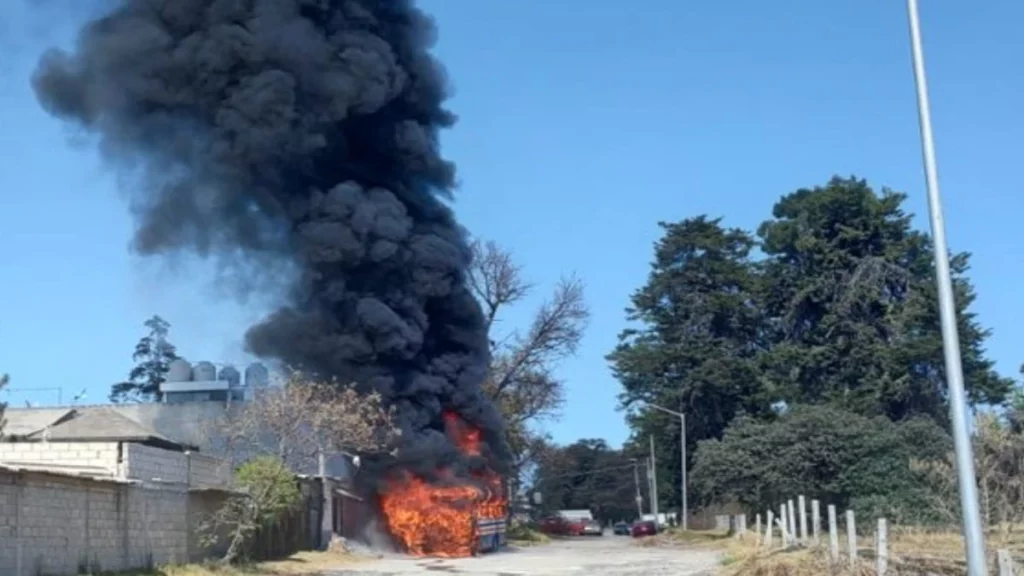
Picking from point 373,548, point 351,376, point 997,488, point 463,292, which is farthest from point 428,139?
point 997,488

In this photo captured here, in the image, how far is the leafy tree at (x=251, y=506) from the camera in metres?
34.4

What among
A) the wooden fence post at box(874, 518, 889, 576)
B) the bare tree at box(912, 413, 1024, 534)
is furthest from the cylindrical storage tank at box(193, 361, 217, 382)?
the wooden fence post at box(874, 518, 889, 576)

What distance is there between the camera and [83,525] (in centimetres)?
2617

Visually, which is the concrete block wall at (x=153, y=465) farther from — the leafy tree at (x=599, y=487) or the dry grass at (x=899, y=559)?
the leafy tree at (x=599, y=487)

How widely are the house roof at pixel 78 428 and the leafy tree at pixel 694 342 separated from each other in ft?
112

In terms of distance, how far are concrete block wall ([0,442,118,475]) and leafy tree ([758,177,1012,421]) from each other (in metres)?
44.3

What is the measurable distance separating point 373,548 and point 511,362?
20.7 meters

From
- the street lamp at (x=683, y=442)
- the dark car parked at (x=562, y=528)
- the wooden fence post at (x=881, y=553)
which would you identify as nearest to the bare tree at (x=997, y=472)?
the wooden fence post at (x=881, y=553)

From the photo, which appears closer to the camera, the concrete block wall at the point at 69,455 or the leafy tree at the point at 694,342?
the concrete block wall at the point at 69,455

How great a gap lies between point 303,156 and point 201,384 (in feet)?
69.8

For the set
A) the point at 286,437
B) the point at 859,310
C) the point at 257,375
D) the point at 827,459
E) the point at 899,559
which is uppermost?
the point at 859,310

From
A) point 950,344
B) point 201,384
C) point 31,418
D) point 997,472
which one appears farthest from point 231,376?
point 950,344

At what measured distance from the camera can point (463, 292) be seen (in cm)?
4919

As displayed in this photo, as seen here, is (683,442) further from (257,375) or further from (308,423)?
(308,423)
